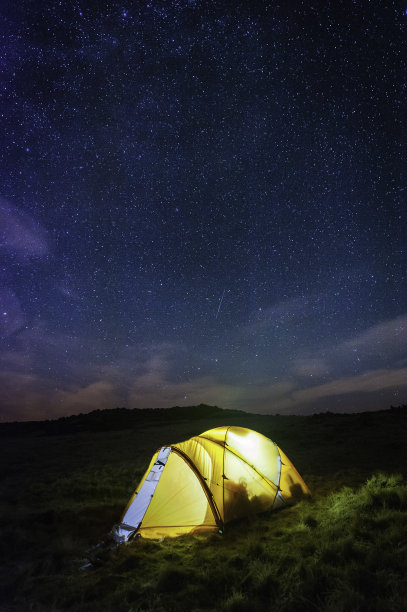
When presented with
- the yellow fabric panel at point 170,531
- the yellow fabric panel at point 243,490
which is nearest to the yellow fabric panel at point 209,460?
the yellow fabric panel at point 243,490

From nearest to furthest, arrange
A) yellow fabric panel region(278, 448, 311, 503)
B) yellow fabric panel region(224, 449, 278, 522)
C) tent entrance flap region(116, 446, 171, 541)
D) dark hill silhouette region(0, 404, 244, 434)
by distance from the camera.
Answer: tent entrance flap region(116, 446, 171, 541), yellow fabric panel region(224, 449, 278, 522), yellow fabric panel region(278, 448, 311, 503), dark hill silhouette region(0, 404, 244, 434)

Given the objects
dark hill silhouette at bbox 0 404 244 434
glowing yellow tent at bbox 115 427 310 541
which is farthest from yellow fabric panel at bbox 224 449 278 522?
dark hill silhouette at bbox 0 404 244 434

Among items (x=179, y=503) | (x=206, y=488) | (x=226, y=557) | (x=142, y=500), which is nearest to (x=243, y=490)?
(x=206, y=488)

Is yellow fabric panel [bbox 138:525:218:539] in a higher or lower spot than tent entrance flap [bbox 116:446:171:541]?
lower

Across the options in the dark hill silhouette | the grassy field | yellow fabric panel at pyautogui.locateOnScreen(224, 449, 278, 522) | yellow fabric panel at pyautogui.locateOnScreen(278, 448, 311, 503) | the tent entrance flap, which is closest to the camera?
the grassy field

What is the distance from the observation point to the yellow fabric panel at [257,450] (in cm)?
880

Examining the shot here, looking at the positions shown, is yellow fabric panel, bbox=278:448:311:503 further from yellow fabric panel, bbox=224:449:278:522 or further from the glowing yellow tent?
yellow fabric panel, bbox=224:449:278:522

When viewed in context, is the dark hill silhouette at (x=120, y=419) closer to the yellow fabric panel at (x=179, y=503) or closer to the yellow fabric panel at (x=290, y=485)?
the yellow fabric panel at (x=290, y=485)

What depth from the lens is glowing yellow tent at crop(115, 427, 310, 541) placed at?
25.3ft

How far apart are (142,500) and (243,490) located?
2396mm

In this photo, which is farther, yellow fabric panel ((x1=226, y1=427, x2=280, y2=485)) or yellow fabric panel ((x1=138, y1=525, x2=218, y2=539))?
yellow fabric panel ((x1=226, y1=427, x2=280, y2=485))

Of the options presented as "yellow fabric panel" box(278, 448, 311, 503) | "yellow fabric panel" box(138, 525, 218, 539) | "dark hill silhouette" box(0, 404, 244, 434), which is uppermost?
"yellow fabric panel" box(278, 448, 311, 503)

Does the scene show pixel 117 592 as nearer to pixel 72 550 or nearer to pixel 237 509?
pixel 72 550

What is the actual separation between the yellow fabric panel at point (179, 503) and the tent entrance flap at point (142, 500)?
Answer: 0.38 feet
